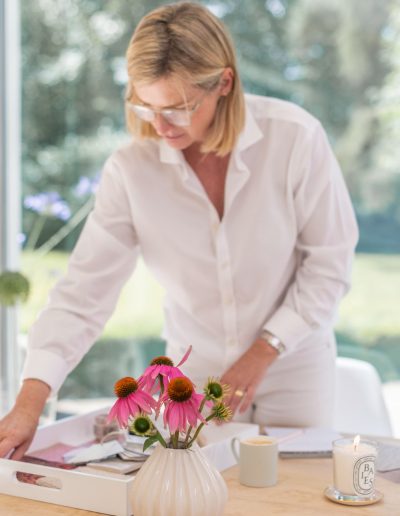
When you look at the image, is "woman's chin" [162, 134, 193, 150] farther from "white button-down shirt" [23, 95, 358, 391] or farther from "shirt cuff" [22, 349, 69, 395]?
"shirt cuff" [22, 349, 69, 395]

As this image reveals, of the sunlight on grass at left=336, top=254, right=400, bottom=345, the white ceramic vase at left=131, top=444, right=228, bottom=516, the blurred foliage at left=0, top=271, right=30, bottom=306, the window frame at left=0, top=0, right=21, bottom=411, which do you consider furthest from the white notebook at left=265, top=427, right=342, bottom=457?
the window frame at left=0, top=0, right=21, bottom=411

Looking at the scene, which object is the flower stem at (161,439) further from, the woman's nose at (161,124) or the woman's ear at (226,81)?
the woman's ear at (226,81)

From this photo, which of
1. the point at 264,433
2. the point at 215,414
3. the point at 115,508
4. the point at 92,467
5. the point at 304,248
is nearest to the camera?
the point at 215,414

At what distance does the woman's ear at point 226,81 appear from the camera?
2.03m

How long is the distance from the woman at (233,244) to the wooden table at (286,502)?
35 centimetres

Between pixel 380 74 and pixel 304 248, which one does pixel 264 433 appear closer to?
pixel 304 248

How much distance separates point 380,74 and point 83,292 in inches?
79.2

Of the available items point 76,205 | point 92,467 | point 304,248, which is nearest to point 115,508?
point 92,467

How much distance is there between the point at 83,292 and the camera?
6.95ft

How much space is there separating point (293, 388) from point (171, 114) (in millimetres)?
761

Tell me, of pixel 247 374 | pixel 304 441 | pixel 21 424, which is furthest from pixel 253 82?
pixel 21 424

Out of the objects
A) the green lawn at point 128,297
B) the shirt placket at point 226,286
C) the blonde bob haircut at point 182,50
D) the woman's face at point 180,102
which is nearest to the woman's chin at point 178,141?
the woman's face at point 180,102

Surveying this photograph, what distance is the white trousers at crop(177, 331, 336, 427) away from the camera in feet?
7.34

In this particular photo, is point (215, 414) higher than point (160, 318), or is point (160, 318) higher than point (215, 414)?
point (215, 414)
